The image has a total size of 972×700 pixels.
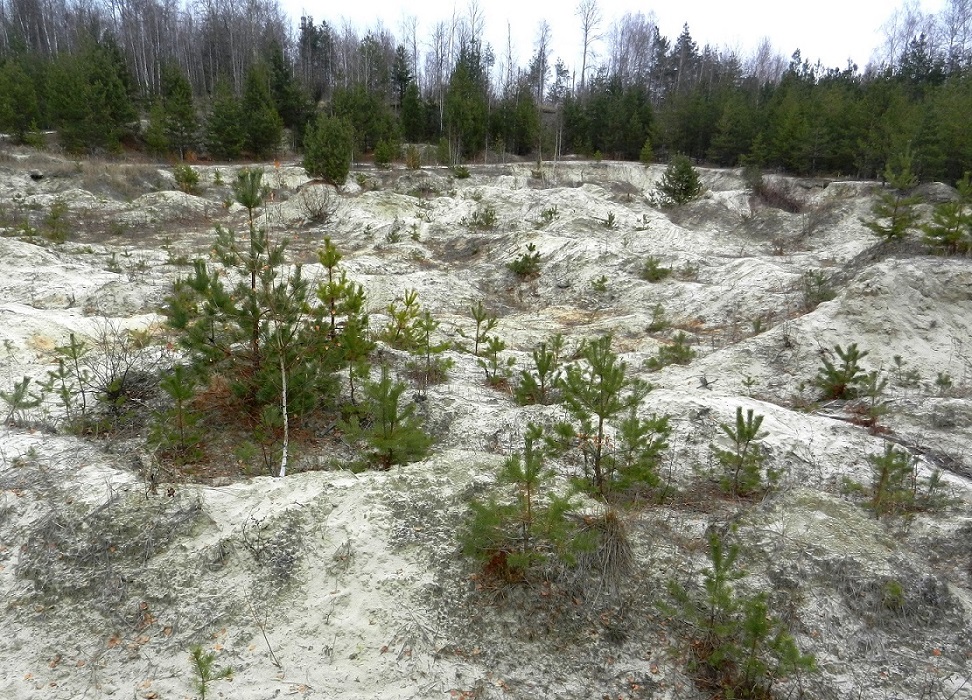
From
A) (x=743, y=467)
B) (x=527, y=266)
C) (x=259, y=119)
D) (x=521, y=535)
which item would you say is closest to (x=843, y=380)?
(x=743, y=467)

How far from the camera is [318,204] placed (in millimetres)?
24828

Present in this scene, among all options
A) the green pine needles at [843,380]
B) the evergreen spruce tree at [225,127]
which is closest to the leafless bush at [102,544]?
the green pine needles at [843,380]

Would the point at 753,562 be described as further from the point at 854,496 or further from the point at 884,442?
the point at 884,442

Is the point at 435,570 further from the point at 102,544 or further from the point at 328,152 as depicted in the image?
the point at 328,152

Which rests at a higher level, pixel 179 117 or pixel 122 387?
pixel 179 117

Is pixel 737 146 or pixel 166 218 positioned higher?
pixel 737 146

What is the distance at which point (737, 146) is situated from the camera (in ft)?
126

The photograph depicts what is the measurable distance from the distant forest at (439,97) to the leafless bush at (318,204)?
8699mm

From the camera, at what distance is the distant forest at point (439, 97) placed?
3116 centimetres

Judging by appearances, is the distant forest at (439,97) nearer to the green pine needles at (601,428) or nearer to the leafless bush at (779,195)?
the leafless bush at (779,195)

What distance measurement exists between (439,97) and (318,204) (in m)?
29.9

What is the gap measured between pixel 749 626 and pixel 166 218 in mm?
25477

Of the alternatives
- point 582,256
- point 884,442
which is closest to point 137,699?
point 884,442

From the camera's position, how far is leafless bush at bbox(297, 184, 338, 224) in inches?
958
